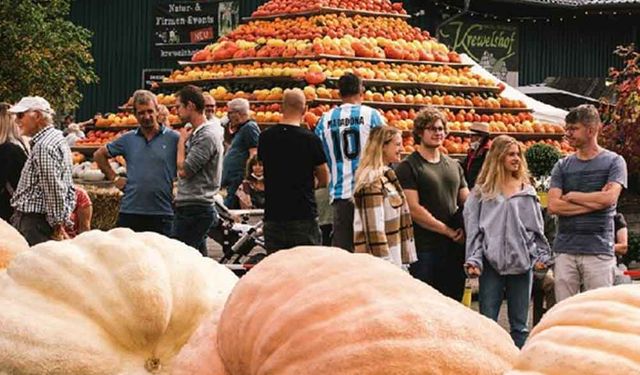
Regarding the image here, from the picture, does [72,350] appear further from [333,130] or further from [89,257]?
[333,130]

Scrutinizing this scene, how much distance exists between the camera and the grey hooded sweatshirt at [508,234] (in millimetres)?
7848

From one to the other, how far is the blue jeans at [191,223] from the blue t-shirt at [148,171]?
22 cm

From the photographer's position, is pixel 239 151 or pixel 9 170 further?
pixel 239 151

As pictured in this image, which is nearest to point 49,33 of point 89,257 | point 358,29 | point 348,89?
point 358,29

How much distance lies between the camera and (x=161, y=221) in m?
9.27

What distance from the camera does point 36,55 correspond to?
1271 inches

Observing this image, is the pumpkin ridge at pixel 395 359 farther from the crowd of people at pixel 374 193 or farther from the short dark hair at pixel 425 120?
the short dark hair at pixel 425 120

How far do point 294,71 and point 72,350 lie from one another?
14.2 meters

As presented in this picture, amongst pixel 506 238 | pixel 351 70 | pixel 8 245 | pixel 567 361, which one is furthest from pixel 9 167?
pixel 351 70

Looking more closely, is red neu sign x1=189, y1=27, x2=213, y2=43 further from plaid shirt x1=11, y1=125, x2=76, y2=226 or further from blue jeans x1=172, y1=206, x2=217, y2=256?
plaid shirt x1=11, y1=125, x2=76, y2=226

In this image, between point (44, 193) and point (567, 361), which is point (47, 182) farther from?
point (567, 361)

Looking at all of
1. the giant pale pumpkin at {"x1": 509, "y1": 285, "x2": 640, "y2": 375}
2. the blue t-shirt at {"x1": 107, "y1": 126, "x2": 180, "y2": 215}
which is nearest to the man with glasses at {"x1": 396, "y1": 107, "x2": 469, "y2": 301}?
the blue t-shirt at {"x1": 107, "y1": 126, "x2": 180, "y2": 215}

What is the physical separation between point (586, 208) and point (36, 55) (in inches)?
1033

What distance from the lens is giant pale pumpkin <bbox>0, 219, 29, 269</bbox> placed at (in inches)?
169
